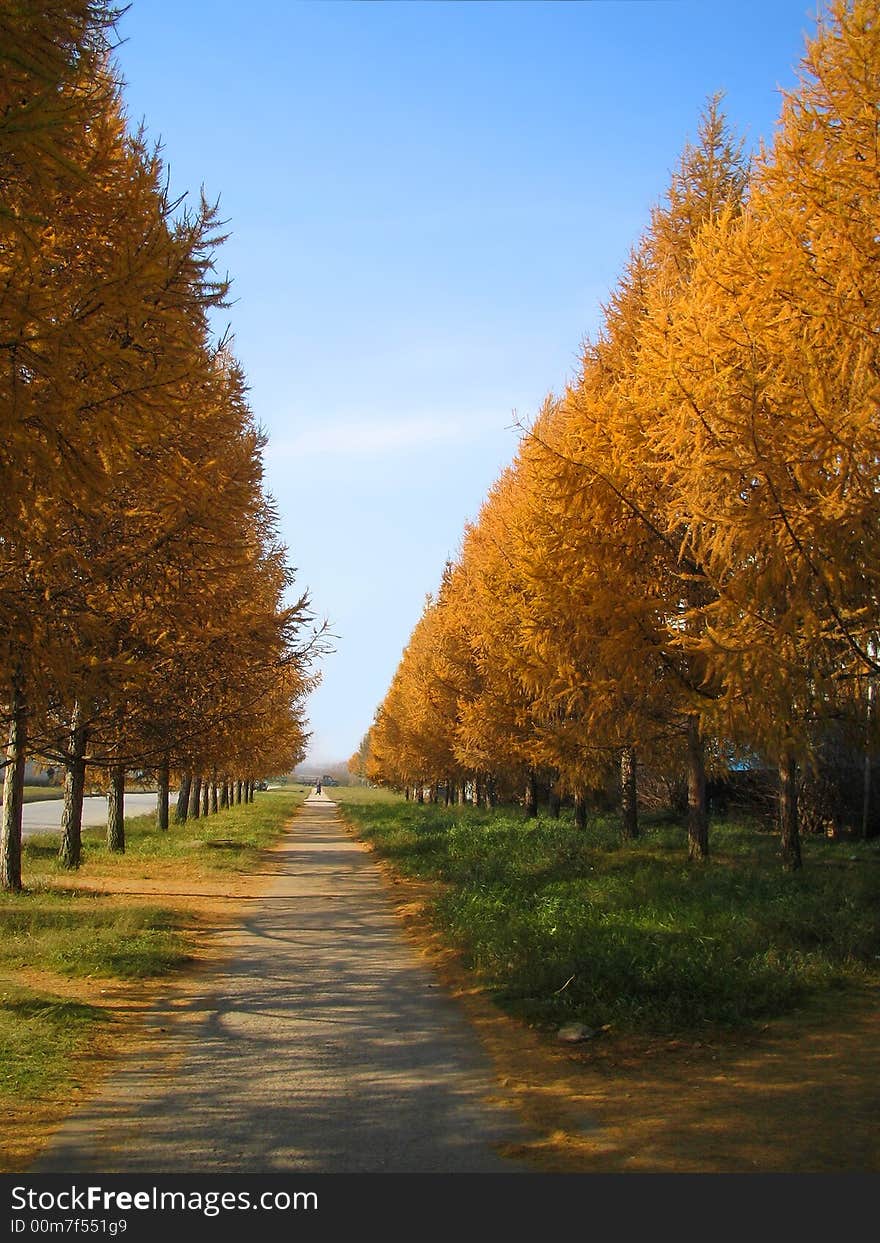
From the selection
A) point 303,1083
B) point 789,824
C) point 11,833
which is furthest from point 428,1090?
point 11,833

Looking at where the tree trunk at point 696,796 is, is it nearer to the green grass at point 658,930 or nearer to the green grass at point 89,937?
the green grass at point 658,930

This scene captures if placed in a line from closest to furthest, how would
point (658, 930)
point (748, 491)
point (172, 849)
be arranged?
1. point (748, 491)
2. point (658, 930)
3. point (172, 849)

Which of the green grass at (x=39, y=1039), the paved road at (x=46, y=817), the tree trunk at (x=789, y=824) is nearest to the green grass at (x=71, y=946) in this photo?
the green grass at (x=39, y=1039)

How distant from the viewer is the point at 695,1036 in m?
6.56

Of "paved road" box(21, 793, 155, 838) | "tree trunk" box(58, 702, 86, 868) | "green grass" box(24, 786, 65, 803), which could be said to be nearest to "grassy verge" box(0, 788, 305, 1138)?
"tree trunk" box(58, 702, 86, 868)

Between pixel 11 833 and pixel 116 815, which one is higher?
pixel 11 833

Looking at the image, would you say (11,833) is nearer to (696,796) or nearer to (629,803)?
(696,796)

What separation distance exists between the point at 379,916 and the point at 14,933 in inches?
189

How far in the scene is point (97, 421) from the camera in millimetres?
5543

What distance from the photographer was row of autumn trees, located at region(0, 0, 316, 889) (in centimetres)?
496

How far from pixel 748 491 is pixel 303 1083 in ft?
19.5

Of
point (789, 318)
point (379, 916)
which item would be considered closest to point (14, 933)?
point (379, 916)

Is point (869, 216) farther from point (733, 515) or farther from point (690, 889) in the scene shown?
point (690, 889)

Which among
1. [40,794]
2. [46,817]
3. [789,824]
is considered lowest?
[40,794]
